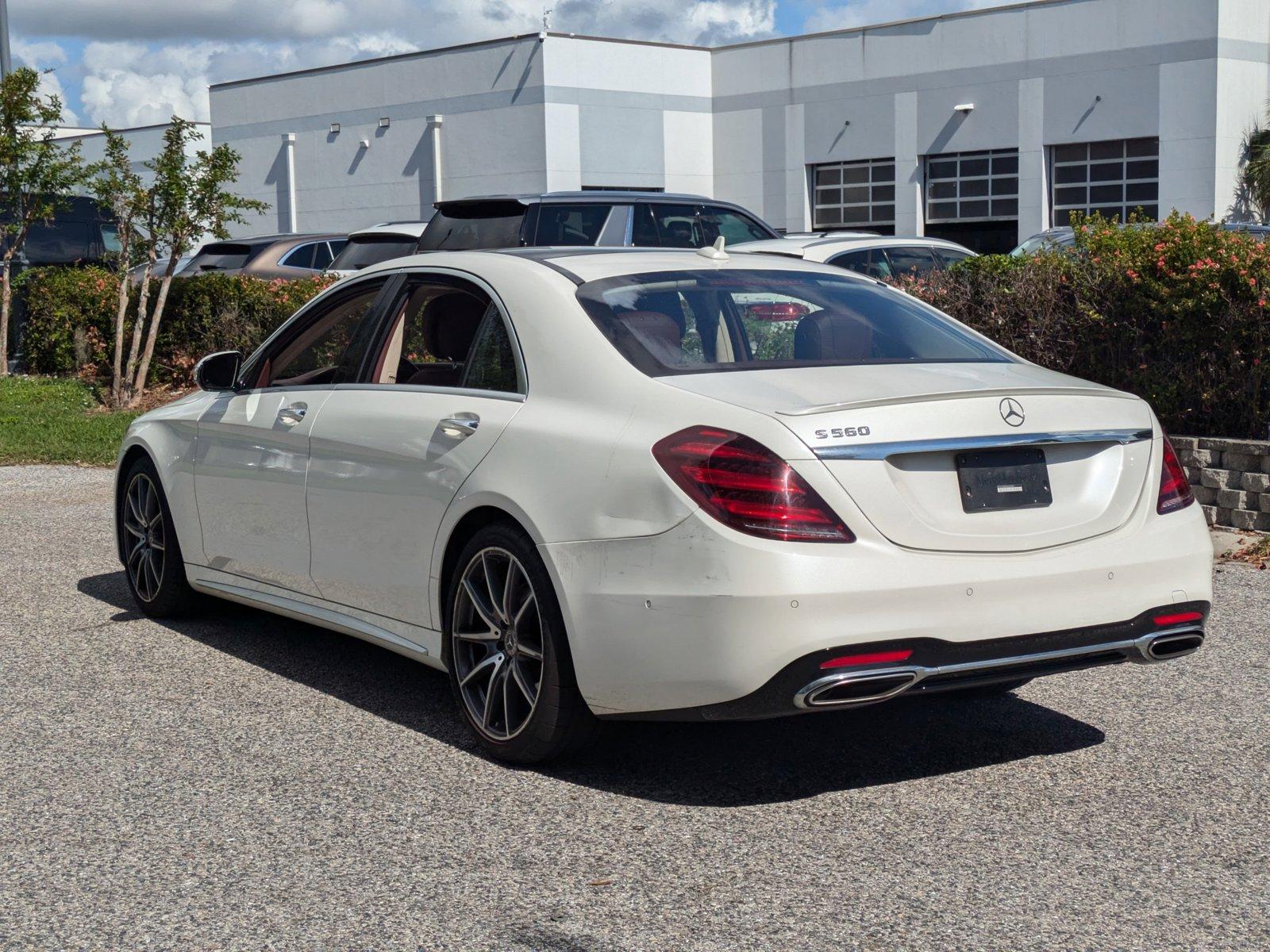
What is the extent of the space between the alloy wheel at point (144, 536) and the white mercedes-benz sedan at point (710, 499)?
1.36 meters

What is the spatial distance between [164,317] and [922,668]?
1485cm

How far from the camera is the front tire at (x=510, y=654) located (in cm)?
470

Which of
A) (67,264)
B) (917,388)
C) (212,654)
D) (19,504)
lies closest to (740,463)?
(917,388)

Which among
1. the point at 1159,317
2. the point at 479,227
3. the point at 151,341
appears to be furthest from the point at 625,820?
the point at 151,341

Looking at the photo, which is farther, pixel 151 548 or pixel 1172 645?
pixel 151 548

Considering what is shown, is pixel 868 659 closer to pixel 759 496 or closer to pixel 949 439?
pixel 759 496

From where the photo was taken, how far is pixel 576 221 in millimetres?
13156

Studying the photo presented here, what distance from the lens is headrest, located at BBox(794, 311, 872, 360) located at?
512 centimetres

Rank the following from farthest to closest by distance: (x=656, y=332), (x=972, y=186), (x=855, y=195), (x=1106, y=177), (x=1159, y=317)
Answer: (x=855, y=195), (x=972, y=186), (x=1106, y=177), (x=1159, y=317), (x=656, y=332)

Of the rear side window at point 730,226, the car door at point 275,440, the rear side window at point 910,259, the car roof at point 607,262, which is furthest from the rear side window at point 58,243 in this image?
the car roof at point 607,262

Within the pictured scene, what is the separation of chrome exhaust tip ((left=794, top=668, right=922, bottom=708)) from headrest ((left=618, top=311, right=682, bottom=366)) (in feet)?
3.58

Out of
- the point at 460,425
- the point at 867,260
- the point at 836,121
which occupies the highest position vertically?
the point at 836,121

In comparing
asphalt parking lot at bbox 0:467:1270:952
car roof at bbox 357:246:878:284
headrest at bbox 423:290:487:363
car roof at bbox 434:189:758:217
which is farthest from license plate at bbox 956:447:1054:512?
car roof at bbox 434:189:758:217

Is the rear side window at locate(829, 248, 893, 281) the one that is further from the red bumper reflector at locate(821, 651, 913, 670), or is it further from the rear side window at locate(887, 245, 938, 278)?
the red bumper reflector at locate(821, 651, 913, 670)
